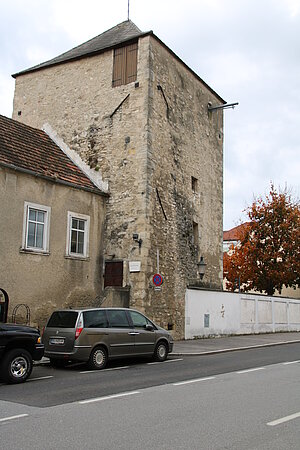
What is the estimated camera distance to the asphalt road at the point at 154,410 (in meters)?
5.80

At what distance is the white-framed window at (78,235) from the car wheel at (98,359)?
6.53 meters

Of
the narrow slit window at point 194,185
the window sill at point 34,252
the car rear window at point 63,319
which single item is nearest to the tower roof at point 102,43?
the narrow slit window at point 194,185

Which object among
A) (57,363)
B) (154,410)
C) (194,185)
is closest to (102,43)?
(194,185)

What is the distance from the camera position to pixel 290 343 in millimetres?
22547

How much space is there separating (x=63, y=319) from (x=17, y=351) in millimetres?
2840

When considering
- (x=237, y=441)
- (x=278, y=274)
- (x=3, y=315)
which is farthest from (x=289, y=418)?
(x=278, y=274)

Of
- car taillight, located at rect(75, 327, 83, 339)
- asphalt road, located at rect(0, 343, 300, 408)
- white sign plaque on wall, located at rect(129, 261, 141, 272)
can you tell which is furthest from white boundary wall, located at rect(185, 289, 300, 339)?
car taillight, located at rect(75, 327, 83, 339)

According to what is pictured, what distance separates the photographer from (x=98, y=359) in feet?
42.0

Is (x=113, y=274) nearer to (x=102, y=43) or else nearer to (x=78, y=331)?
(x=78, y=331)

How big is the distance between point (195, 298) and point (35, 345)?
1257 centimetres

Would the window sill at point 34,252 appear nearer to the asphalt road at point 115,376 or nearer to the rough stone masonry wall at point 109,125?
the rough stone masonry wall at point 109,125

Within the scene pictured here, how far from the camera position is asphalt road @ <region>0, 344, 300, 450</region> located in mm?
5797

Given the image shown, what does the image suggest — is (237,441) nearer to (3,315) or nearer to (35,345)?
(35,345)

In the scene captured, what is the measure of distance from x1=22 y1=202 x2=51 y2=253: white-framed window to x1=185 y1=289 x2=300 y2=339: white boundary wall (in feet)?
23.8
